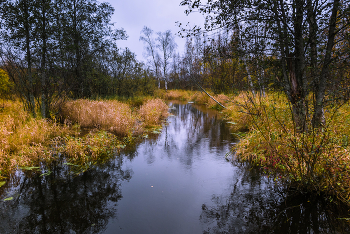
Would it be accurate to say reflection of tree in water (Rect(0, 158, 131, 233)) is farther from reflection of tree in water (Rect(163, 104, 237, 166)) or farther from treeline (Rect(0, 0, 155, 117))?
treeline (Rect(0, 0, 155, 117))

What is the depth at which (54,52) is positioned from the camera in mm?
7668

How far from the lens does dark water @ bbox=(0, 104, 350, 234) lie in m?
2.72

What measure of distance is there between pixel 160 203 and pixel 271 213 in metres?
1.79

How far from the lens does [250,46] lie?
4332 millimetres

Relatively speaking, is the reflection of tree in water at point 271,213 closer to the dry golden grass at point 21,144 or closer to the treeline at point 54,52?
the dry golden grass at point 21,144

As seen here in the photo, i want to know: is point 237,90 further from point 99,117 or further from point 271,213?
point 99,117

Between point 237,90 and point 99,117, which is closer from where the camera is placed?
point 237,90

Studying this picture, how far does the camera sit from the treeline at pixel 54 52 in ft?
21.8

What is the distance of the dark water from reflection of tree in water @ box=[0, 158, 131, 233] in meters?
0.01

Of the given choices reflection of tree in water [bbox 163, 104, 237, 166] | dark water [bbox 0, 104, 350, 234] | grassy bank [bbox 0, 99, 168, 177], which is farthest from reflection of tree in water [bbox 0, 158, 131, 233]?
reflection of tree in water [bbox 163, 104, 237, 166]

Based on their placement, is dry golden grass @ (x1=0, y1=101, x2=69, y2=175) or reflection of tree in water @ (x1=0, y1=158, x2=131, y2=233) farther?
dry golden grass @ (x1=0, y1=101, x2=69, y2=175)

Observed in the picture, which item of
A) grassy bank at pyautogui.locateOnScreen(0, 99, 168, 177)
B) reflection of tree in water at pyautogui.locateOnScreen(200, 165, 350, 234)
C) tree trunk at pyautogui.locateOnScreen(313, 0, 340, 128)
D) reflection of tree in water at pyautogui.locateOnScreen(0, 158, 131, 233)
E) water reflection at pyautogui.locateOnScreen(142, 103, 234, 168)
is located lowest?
reflection of tree in water at pyautogui.locateOnScreen(200, 165, 350, 234)

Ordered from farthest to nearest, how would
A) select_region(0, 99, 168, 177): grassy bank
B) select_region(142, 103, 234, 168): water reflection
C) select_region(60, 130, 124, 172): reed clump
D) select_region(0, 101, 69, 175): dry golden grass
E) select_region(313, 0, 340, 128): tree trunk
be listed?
select_region(142, 103, 234, 168): water reflection
select_region(60, 130, 124, 172): reed clump
select_region(0, 99, 168, 177): grassy bank
select_region(0, 101, 69, 175): dry golden grass
select_region(313, 0, 340, 128): tree trunk

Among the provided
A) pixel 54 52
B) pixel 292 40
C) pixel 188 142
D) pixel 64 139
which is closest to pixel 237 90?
pixel 292 40
